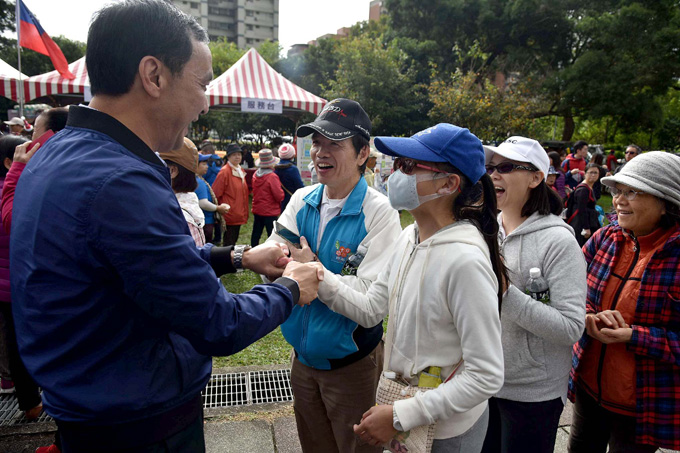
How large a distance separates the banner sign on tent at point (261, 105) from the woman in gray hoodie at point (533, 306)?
34.3ft

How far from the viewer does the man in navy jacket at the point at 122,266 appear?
3.87ft

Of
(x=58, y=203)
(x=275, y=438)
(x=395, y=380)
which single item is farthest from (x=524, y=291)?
(x=275, y=438)

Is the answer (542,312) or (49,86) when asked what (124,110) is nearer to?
(542,312)

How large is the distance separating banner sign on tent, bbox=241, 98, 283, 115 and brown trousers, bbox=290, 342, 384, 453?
10.4 metres

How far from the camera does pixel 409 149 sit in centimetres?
166

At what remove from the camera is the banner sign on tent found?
11.9 metres

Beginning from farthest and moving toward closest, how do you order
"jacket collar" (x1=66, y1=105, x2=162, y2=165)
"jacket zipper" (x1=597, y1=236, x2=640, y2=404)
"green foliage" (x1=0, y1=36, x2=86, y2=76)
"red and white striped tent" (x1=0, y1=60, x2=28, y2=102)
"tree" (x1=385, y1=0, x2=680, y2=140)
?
1. "green foliage" (x1=0, y1=36, x2=86, y2=76)
2. "tree" (x1=385, y1=0, x2=680, y2=140)
3. "red and white striped tent" (x1=0, y1=60, x2=28, y2=102)
4. "jacket zipper" (x1=597, y1=236, x2=640, y2=404)
5. "jacket collar" (x1=66, y1=105, x2=162, y2=165)

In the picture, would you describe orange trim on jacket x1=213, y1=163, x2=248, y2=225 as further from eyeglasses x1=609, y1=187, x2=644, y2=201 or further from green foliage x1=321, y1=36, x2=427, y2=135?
green foliage x1=321, y1=36, x2=427, y2=135

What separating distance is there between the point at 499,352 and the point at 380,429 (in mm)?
518

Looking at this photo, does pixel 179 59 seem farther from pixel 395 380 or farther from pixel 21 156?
pixel 21 156

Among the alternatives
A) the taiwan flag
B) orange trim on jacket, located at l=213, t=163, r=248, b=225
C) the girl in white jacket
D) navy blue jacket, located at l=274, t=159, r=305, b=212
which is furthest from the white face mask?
the taiwan flag

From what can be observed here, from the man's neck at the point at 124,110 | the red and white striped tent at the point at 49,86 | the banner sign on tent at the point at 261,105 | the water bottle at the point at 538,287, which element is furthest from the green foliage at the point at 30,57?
the water bottle at the point at 538,287

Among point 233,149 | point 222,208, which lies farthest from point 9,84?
point 222,208

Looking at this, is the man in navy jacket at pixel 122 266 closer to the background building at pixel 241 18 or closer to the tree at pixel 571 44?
the tree at pixel 571 44
